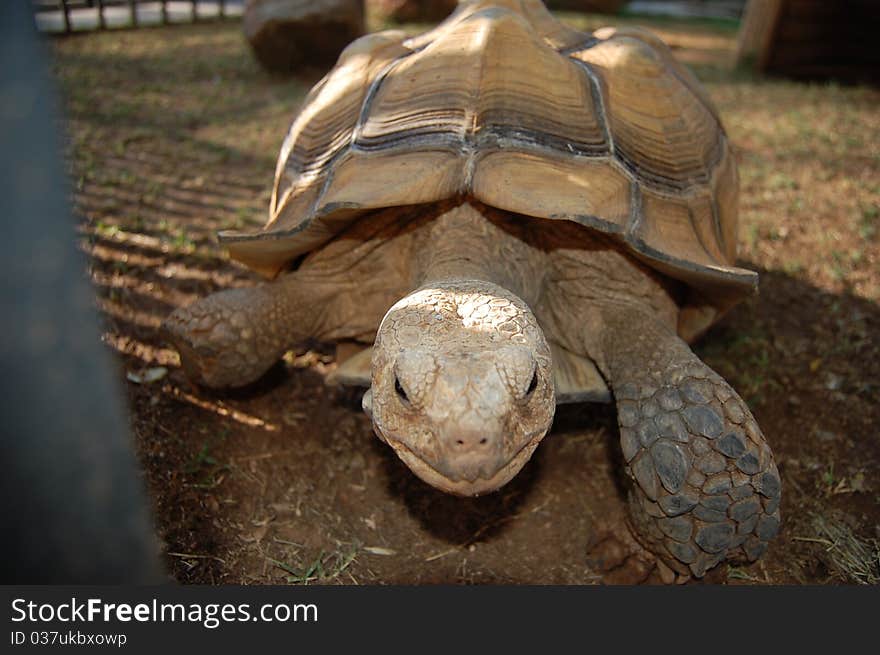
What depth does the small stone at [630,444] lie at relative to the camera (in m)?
2.27

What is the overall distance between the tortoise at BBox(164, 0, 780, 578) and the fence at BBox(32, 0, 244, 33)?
224 inches

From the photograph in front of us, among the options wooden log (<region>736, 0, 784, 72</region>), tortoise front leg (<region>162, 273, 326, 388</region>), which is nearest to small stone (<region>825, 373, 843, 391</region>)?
tortoise front leg (<region>162, 273, 326, 388</region>)

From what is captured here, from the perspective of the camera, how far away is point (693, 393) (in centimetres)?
225

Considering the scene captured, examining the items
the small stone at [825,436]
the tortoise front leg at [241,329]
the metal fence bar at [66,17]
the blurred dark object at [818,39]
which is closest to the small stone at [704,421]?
the small stone at [825,436]

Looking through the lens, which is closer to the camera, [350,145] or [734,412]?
[734,412]

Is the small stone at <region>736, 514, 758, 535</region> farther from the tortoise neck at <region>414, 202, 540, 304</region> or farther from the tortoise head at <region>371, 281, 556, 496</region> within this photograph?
the tortoise neck at <region>414, 202, 540, 304</region>

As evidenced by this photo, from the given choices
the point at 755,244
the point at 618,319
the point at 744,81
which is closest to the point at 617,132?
the point at 618,319

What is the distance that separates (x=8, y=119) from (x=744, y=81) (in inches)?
339

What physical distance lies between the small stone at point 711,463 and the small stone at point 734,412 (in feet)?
0.40

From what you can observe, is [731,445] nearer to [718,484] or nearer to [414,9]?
[718,484]

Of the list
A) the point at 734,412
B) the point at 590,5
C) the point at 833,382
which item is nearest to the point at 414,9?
the point at 590,5

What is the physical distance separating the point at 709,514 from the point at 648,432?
11.6 inches

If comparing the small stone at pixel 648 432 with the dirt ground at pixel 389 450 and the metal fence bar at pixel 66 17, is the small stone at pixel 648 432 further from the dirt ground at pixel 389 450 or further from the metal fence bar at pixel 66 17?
the metal fence bar at pixel 66 17

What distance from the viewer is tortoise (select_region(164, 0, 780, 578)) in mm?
1868
